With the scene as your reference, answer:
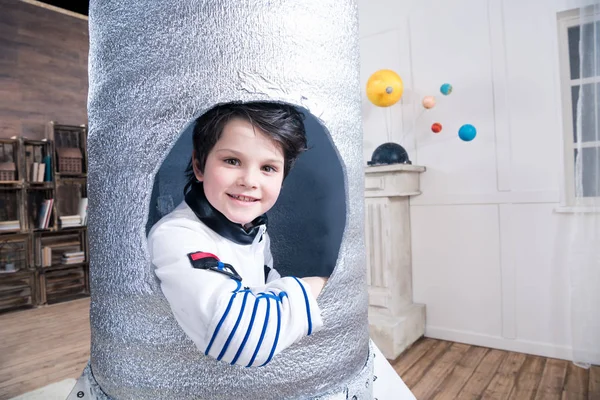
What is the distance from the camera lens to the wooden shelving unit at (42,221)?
3.64m

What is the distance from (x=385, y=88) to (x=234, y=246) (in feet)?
6.26

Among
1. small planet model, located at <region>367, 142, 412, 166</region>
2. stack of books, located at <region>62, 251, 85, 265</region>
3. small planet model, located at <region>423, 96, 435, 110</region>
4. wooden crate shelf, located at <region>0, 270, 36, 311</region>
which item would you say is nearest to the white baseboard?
small planet model, located at <region>367, 142, 412, 166</region>

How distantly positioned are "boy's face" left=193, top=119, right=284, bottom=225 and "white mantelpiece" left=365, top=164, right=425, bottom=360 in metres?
1.79

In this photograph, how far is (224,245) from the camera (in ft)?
2.29

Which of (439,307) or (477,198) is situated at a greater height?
(477,198)

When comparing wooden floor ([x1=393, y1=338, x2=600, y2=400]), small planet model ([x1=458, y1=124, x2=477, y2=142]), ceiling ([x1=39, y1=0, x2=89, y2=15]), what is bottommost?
wooden floor ([x1=393, y1=338, x2=600, y2=400])

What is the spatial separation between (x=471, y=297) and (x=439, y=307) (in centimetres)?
22

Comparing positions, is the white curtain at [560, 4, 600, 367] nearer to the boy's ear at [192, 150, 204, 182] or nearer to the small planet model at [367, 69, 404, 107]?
the small planet model at [367, 69, 404, 107]

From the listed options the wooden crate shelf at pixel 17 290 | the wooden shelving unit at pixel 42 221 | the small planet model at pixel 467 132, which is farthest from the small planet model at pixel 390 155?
the wooden crate shelf at pixel 17 290

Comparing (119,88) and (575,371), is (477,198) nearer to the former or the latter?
(575,371)

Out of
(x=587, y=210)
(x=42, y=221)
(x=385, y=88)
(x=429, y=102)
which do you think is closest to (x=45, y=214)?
(x=42, y=221)

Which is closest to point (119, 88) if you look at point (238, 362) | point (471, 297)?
point (238, 362)

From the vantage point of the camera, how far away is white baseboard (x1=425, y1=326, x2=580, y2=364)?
229 centimetres

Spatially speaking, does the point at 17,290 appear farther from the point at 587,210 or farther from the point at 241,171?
the point at 587,210
